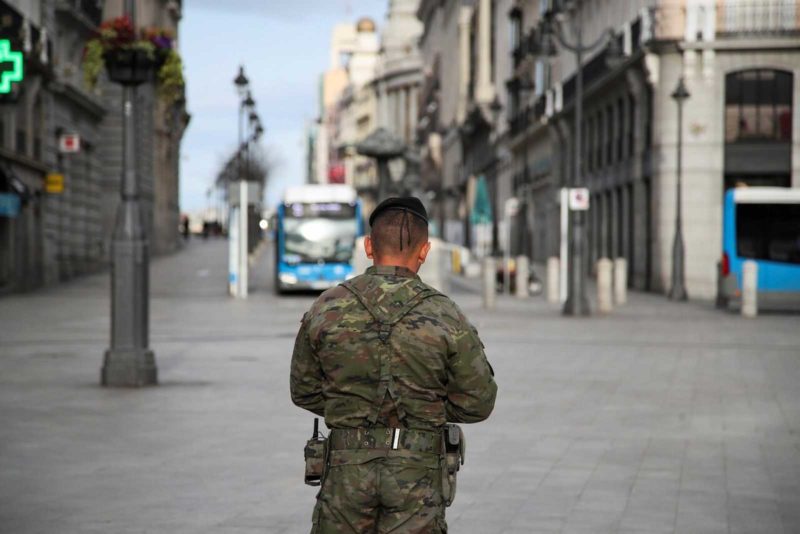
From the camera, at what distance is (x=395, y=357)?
4363mm

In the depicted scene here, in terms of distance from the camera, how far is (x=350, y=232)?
4134 cm

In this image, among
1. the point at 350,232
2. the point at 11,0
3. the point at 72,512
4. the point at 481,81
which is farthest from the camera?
the point at 481,81

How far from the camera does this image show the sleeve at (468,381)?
14.5 ft

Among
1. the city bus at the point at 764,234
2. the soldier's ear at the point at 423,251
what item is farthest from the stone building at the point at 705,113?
the soldier's ear at the point at 423,251

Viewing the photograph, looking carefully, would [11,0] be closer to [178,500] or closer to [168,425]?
[168,425]

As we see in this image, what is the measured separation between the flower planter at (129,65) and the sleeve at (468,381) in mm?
11920

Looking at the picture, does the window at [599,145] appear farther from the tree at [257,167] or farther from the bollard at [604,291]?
the tree at [257,167]

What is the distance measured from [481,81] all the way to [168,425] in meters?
77.9

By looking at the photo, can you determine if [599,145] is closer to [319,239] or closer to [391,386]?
[319,239]

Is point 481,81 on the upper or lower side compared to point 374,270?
upper

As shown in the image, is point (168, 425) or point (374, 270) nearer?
point (374, 270)

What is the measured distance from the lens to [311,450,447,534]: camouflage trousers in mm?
4320

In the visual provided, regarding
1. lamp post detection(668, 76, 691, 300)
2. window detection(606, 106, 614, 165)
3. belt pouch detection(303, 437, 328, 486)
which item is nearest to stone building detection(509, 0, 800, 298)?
lamp post detection(668, 76, 691, 300)

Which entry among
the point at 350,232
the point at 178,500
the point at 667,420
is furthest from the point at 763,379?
the point at 350,232
